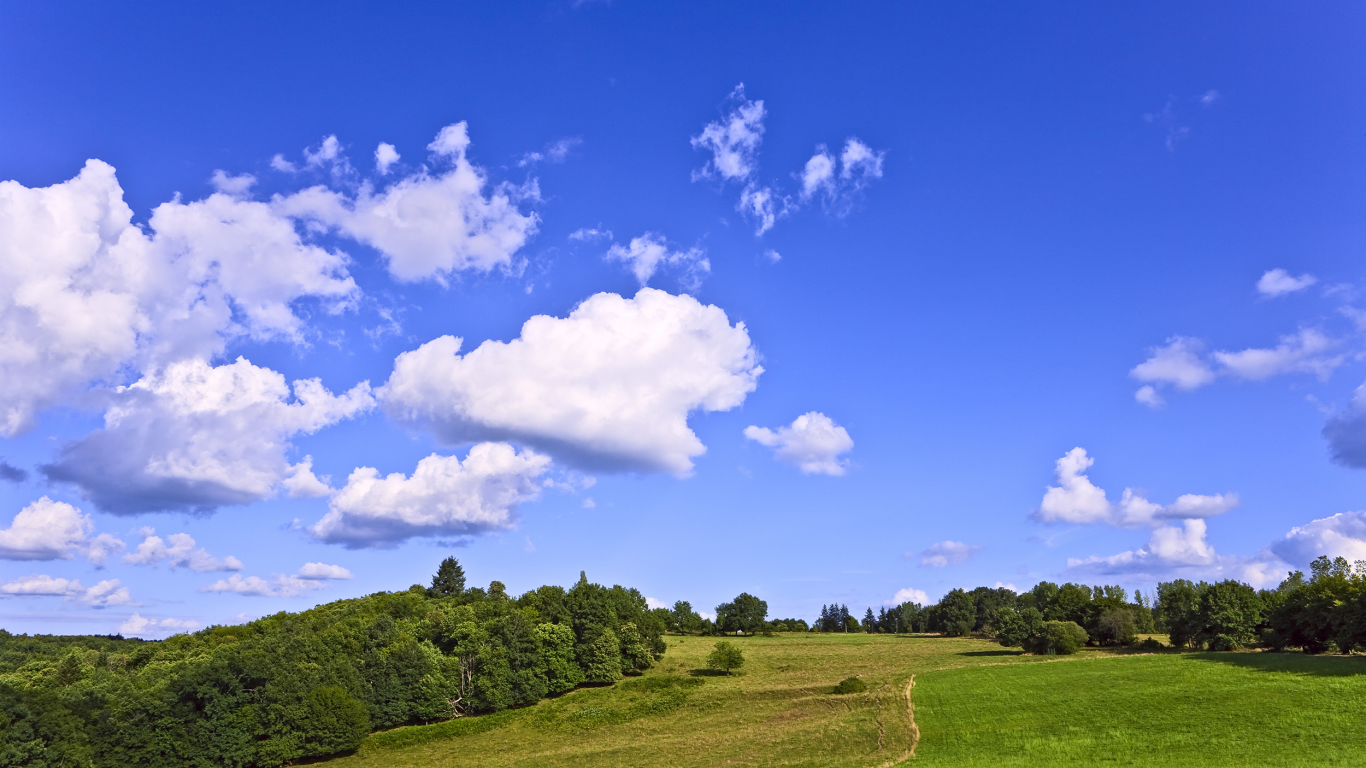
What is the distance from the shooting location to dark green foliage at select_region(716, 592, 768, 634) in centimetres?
16800

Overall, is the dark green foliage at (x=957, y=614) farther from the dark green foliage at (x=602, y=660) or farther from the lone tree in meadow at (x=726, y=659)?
the dark green foliage at (x=602, y=660)

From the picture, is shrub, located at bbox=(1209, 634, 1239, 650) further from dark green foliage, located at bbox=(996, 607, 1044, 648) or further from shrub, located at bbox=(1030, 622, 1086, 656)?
dark green foliage, located at bbox=(996, 607, 1044, 648)

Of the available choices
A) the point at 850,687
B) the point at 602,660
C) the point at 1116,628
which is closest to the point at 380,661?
the point at 602,660

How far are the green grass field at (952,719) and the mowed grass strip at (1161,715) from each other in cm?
15

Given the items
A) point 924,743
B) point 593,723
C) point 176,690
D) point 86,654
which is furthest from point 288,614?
point 924,743

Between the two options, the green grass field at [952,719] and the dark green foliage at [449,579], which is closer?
the green grass field at [952,719]

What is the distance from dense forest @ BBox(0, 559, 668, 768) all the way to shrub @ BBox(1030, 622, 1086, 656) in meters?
53.6

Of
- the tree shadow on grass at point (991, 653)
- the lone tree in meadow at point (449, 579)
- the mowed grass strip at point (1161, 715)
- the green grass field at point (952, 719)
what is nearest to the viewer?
the mowed grass strip at point (1161, 715)

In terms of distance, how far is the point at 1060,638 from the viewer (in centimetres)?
9212

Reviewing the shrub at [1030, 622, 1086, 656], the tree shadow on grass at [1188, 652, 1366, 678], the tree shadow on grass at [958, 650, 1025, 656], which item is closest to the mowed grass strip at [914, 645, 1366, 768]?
the tree shadow on grass at [1188, 652, 1366, 678]

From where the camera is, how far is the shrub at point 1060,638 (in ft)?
302

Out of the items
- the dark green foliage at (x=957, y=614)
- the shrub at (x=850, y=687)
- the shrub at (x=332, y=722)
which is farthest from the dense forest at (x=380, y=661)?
the dark green foliage at (x=957, y=614)

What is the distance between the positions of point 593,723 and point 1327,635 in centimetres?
7739

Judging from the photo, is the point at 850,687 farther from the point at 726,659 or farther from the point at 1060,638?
the point at 1060,638
